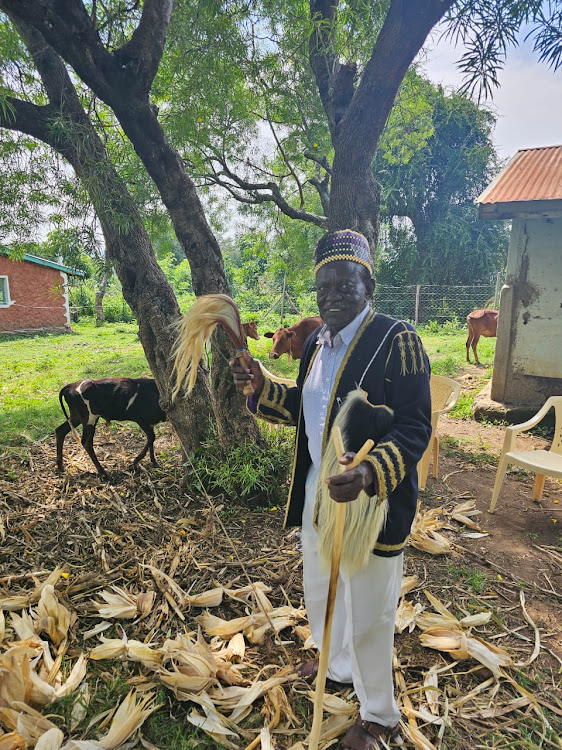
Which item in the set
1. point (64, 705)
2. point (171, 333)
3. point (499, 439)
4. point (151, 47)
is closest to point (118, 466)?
point (171, 333)

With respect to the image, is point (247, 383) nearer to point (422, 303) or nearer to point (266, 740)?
point (266, 740)

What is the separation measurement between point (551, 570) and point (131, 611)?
323cm

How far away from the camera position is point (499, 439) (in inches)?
265

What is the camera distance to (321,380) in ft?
7.36

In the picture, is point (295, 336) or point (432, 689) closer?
point (432, 689)

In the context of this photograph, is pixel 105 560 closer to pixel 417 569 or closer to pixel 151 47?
pixel 417 569

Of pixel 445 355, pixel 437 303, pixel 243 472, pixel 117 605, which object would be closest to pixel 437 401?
pixel 243 472

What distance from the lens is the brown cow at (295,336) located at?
9414 mm

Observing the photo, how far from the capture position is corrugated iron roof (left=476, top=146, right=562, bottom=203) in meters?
6.54

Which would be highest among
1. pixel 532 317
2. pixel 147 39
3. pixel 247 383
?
pixel 147 39

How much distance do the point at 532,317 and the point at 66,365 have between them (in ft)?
36.0

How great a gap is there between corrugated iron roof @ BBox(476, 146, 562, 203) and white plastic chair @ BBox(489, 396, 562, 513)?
3.17 meters

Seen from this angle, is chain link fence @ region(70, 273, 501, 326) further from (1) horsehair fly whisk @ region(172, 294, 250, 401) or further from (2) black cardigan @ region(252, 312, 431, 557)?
(2) black cardigan @ region(252, 312, 431, 557)

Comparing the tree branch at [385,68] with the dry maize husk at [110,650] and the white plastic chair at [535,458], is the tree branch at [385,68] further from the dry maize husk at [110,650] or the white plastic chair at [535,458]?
the dry maize husk at [110,650]
